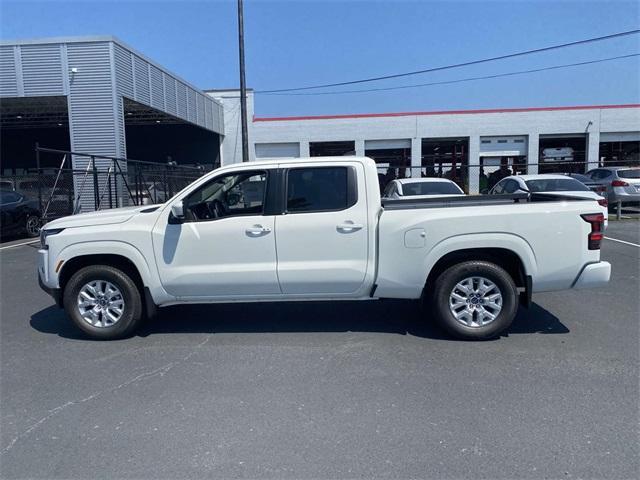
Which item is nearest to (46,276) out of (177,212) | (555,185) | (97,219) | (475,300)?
(97,219)

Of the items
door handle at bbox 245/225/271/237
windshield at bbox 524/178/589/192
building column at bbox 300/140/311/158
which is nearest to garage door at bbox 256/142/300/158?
building column at bbox 300/140/311/158

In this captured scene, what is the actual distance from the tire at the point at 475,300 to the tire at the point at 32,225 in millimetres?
14482

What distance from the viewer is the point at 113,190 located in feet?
65.0

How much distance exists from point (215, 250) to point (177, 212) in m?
0.55

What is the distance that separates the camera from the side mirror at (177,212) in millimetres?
5559

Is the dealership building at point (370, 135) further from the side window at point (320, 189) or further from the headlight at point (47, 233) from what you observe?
the side window at point (320, 189)

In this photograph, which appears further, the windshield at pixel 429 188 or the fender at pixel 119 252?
the windshield at pixel 429 188

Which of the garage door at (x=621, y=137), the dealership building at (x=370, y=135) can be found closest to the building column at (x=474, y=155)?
the dealership building at (x=370, y=135)

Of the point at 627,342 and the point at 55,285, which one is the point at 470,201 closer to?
the point at 627,342

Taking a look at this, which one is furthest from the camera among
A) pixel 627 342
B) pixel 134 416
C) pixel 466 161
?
pixel 466 161

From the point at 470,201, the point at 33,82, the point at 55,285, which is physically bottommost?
the point at 55,285

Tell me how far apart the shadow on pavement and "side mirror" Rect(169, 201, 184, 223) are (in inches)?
52.3

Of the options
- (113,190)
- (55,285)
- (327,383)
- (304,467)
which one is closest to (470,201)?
(327,383)

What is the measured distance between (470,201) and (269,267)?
238 centimetres
